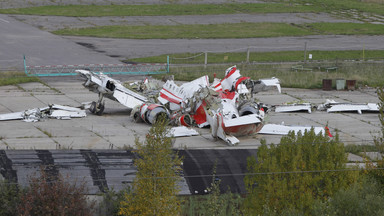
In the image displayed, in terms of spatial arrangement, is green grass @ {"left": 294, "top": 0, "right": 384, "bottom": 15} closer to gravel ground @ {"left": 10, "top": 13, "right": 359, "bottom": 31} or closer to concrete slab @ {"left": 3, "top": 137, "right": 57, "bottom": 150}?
gravel ground @ {"left": 10, "top": 13, "right": 359, "bottom": 31}

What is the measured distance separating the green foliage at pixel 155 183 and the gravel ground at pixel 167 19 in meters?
56.8

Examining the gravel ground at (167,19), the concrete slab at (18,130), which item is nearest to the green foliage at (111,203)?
the concrete slab at (18,130)

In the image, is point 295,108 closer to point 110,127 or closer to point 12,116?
point 110,127

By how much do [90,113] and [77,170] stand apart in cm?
1305

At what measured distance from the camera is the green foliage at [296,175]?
2066 cm

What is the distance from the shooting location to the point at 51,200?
20312mm

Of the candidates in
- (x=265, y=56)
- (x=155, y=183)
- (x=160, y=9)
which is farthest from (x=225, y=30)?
(x=155, y=183)

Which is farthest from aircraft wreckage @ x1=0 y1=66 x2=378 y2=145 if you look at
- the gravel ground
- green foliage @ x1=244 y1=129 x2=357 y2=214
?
the gravel ground

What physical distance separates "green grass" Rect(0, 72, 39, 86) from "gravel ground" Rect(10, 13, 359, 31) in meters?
23.5

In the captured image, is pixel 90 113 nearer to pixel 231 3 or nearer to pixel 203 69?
pixel 203 69

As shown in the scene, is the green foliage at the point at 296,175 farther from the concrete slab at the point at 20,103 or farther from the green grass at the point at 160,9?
the green grass at the point at 160,9

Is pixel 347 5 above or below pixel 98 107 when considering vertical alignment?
above

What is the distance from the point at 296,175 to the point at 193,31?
55472 mm

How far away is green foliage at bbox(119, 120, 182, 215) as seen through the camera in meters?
19.2
